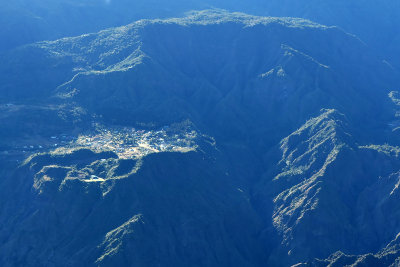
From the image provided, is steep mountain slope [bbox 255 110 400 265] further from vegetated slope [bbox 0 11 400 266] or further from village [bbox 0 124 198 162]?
village [bbox 0 124 198 162]

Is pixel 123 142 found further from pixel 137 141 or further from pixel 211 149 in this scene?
pixel 211 149

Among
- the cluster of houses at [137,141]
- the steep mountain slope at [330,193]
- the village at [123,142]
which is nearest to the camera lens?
the steep mountain slope at [330,193]

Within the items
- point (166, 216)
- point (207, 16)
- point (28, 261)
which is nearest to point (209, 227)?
point (166, 216)

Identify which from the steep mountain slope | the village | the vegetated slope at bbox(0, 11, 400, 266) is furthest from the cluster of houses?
the steep mountain slope

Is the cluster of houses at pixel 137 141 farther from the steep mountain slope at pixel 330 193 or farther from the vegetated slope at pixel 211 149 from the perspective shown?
the steep mountain slope at pixel 330 193

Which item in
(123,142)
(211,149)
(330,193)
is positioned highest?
(123,142)

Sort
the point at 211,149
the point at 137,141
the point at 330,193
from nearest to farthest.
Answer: the point at 330,193 → the point at 137,141 → the point at 211,149

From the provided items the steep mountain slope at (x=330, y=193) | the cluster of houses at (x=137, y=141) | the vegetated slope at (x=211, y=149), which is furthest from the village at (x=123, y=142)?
the steep mountain slope at (x=330, y=193)

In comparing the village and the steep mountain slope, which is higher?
the village

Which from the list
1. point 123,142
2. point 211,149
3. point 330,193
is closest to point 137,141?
point 123,142

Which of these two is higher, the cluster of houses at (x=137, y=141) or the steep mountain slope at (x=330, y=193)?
the cluster of houses at (x=137, y=141)
